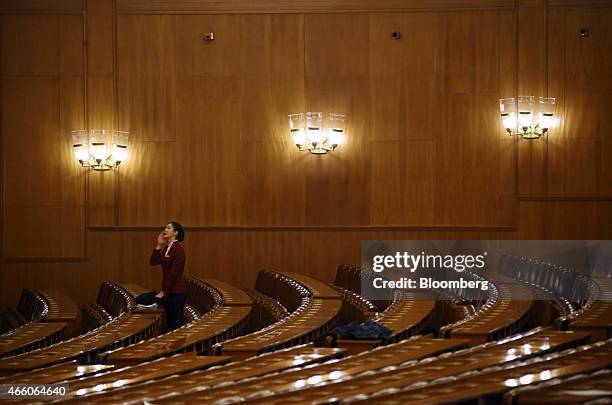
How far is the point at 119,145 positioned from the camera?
769 centimetres

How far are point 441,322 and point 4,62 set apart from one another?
425 centimetres

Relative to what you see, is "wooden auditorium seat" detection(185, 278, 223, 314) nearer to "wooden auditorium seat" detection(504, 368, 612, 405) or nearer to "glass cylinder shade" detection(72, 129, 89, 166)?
Result: "glass cylinder shade" detection(72, 129, 89, 166)

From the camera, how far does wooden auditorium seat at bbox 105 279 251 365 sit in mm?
3746

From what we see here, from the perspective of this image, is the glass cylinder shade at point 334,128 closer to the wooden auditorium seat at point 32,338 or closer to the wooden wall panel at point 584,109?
the wooden wall panel at point 584,109

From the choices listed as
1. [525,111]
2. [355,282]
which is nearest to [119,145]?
[355,282]

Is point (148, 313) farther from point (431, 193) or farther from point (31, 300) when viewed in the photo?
point (431, 193)

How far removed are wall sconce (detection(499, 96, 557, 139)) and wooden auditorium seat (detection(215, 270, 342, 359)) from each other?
6.90 feet

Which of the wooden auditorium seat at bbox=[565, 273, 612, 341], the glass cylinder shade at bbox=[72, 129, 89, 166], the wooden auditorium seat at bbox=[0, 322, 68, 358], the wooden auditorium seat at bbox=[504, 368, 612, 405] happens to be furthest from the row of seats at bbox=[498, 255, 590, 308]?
the glass cylinder shade at bbox=[72, 129, 89, 166]

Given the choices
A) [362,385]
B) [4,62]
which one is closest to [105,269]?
[4,62]

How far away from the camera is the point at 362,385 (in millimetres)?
2539

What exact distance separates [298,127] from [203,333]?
3614 millimetres

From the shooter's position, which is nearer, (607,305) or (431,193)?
(607,305)

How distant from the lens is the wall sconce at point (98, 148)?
25.1 ft

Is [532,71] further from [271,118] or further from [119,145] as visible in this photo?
[119,145]
